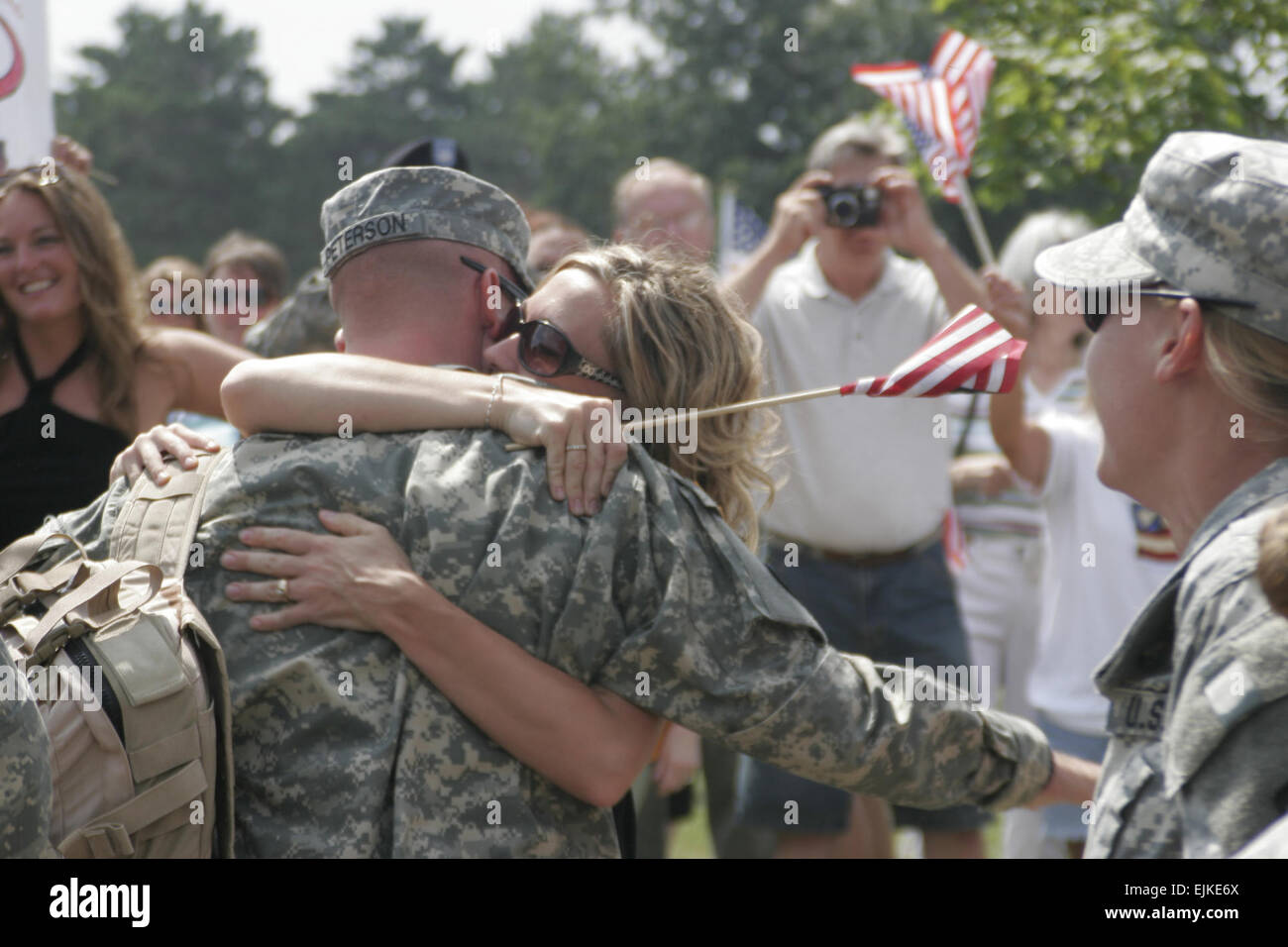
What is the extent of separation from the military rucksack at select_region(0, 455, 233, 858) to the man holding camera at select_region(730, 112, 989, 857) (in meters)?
3.02

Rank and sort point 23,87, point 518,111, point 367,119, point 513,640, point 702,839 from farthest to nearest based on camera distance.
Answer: point 518,111
point 367,119
point 702,839
point 23,87
point 513,640

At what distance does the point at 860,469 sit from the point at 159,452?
9.74ft

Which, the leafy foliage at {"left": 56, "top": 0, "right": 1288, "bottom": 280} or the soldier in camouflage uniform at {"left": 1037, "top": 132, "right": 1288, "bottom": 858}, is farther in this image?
the leafy foliage at {"left": 56, "top": 0, "right": 1288, "bottom": 280}

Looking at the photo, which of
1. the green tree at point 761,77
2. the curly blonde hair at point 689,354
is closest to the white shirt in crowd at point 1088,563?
the curly blonde hair at point 689,354

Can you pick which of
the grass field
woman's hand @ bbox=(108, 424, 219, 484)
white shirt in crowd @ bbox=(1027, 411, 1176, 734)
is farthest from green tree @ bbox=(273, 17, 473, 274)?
woman's hand @ bbox=(108, 424, 219, 484)

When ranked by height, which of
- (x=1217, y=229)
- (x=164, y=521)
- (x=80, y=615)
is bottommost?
(x=80, y=615)

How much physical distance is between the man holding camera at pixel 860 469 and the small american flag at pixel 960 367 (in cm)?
244

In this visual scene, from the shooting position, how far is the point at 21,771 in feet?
5.61

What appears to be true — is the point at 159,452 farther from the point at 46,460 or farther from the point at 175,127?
the point at 175,127

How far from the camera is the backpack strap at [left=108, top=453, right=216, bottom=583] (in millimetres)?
2207

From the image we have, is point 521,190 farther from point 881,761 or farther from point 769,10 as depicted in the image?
point 881,761

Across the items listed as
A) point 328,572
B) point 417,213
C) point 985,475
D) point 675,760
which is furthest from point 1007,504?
point 328,572

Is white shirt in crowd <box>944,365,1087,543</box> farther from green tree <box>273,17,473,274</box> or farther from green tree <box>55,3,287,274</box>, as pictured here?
green tree <box>55,3,287,274</box>

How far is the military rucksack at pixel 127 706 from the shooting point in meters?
1.92
